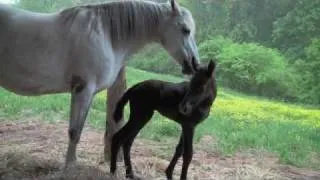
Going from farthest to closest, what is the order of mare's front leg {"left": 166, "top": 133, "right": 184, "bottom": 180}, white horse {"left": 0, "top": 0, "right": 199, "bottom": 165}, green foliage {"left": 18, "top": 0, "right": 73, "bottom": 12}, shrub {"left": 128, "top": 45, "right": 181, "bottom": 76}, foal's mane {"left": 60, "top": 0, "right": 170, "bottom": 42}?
green foliage {"left": 18, "top": 0, "right": 73, "bottom": 12}, shrub {"left": 128, "top": 45, "right": 181, "bottom": 76}, foal's mane {"left": 60, "top": 0, "right": 170, "bottom": 42}, white horse {"left": 0, "top": 0, "right": 199, "bottom": 165}, mare's front leg {"left": 166, "top": 133, "right": 184, "bottom": 180}

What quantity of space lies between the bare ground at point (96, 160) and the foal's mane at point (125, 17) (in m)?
1.11

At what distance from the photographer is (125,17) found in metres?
3.77

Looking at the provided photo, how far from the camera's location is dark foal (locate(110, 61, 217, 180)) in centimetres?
315

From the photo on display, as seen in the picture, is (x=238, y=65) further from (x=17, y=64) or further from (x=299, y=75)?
(x=17, y=64)

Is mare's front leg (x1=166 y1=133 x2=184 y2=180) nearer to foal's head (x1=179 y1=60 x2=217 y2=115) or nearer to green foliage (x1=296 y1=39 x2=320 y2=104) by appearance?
foal's head (x1=179 y1=60 x2=217 y2=115)

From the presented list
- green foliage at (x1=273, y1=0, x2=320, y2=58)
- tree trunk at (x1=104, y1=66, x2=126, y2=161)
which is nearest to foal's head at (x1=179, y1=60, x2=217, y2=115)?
tree trunk at (x1=104, y1=66, x2=126, y2=161)

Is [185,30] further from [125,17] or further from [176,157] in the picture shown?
[176,157]

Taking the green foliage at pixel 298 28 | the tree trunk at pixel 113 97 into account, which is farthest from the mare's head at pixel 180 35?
the green foliage at pixel 298 28

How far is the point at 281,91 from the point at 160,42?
14.1m

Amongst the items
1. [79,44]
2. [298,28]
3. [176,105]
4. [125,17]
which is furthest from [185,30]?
[298,28]

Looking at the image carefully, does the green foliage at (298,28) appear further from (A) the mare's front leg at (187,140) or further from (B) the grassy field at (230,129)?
(A) the mare's front leg at (187,140)

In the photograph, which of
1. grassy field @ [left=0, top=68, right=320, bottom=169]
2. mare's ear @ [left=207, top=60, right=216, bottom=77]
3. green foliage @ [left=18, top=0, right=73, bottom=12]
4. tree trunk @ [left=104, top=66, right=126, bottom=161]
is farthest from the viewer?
green foliage @ [left=18, top=0, right=73, bottom=12]

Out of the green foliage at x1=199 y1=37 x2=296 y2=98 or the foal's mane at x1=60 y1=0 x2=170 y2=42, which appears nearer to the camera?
the foal's mane at x1=60 y1=0 x2=170 y2=42

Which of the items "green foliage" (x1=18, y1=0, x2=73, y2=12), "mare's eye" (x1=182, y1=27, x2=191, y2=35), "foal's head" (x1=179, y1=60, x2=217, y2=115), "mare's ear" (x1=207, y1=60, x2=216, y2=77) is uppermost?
"mare's eye" (x1=182, y1=27, x2=191, y2=35)
